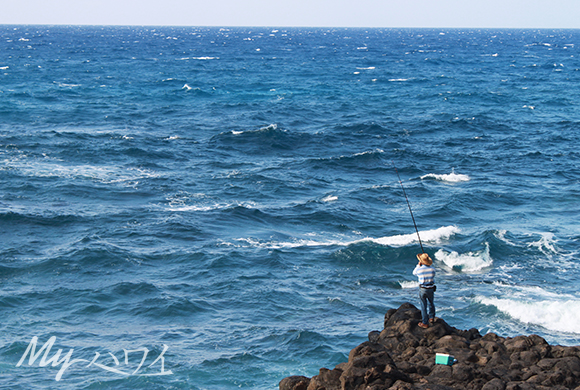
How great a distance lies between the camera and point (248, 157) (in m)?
47.3

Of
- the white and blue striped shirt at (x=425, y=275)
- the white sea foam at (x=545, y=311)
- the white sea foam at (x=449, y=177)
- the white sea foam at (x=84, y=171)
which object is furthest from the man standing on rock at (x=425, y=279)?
the white sea foam at (x=84, y=171)

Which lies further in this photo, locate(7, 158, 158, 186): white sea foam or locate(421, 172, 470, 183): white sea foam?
locate(421, 172, 470, 183): white sea foam

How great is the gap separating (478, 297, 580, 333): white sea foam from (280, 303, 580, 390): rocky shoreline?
660 cm

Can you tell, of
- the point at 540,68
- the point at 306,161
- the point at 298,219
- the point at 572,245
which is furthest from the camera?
the point at 540,68

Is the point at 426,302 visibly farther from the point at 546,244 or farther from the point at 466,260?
the point at 546,244

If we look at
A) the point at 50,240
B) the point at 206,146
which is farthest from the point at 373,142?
the point at 50,240

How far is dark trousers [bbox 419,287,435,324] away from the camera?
15852 millimetres

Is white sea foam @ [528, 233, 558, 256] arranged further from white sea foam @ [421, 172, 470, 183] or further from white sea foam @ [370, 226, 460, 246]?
white sea foam @ [421, 172, 470, 183]

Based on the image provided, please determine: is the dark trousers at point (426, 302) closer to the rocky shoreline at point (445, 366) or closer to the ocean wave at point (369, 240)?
the rocky shoreline at point (445, 366)

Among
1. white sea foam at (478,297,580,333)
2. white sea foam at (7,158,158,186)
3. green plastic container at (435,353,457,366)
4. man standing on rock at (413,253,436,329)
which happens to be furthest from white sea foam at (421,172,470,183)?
green plastic container at (435,353,457,366)

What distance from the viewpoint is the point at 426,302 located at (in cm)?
1603

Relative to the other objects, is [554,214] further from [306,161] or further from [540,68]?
[540,68]

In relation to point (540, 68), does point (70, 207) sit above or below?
below

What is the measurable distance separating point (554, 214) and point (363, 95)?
1825 inches
